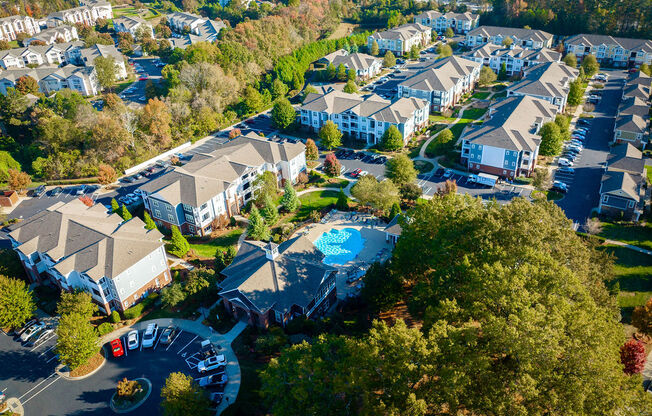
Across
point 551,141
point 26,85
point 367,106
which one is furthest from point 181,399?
point 26,85

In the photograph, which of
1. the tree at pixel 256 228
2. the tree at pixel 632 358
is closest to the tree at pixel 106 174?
→ the tree at pixel 256 228

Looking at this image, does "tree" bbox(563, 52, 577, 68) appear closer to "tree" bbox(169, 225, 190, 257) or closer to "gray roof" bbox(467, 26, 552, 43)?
"gray roof" bbox(467, 26, 552, 43)

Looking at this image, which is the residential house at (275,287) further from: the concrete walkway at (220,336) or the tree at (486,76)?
the tree at (486,76)

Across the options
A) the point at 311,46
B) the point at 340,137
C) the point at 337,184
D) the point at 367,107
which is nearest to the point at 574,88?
the point at 367,107

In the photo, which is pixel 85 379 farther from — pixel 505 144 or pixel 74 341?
pixel 505 144

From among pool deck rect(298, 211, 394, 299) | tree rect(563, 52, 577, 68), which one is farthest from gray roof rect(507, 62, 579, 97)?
pool deck rect(298, 211, 394, 299)
